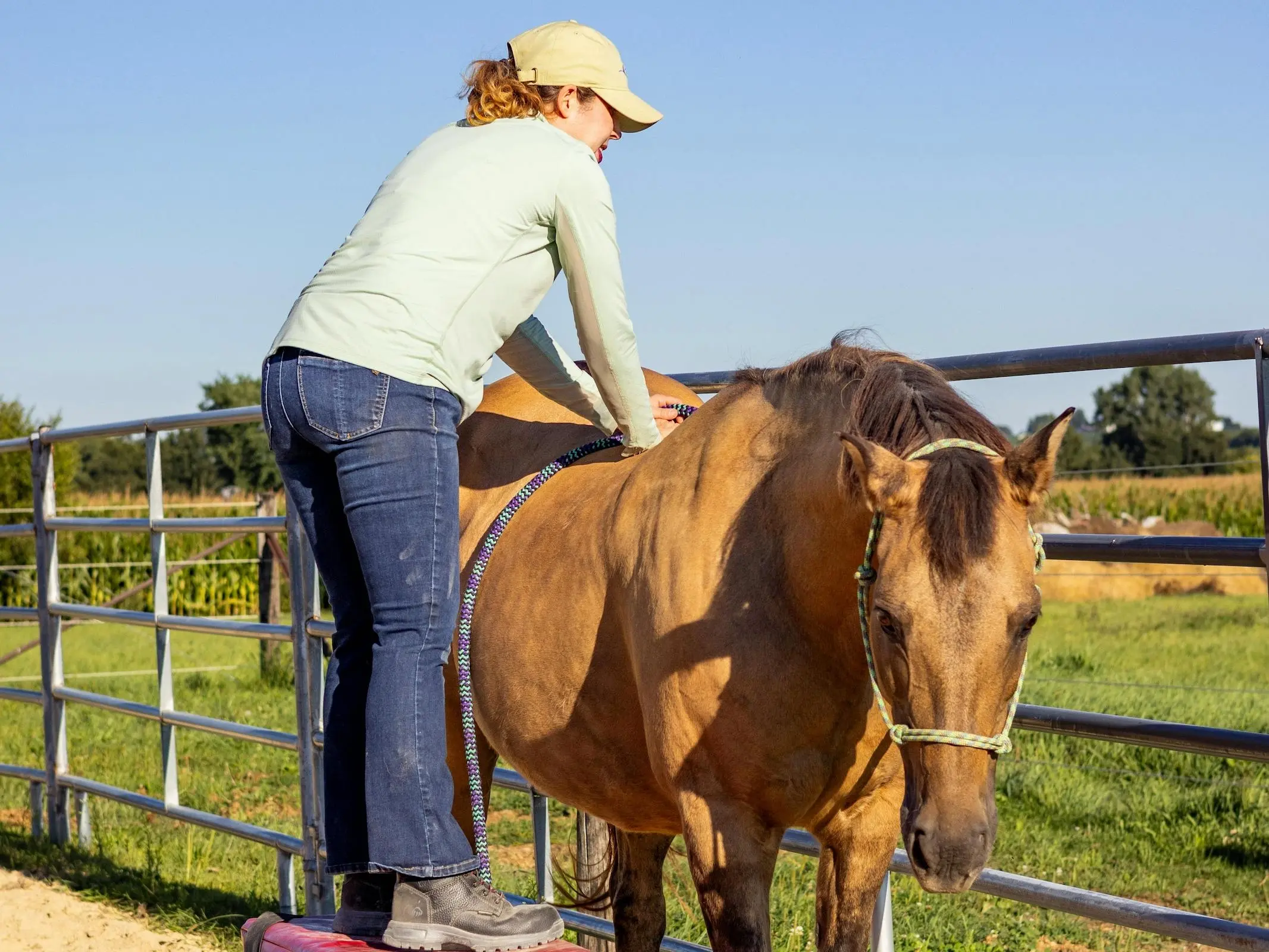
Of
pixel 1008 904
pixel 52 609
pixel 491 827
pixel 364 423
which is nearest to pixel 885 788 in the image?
pixel 364 423

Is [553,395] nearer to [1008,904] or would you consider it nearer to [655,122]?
[655,122]

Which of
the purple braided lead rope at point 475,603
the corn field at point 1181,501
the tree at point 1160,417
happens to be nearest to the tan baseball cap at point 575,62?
the purple braided lead rope at point 475,603

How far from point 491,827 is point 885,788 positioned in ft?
13.6

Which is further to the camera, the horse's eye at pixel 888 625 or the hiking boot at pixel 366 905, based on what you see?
the hiking boot at pixel 366 905

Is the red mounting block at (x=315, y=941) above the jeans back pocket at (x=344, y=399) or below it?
below

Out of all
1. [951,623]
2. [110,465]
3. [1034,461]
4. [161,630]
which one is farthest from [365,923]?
[110,465]

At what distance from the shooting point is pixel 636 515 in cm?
258

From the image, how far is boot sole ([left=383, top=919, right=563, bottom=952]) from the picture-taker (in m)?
2.41

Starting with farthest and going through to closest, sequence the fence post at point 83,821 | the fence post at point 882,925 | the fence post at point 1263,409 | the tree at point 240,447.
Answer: the tree at point 240,447 → the fence post at point 83,821 → the fence post at point 882,925 → the fence post at point 1263,409

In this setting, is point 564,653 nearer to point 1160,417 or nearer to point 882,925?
point 882,925

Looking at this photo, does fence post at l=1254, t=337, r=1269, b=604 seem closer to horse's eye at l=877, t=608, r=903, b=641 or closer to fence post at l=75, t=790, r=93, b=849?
horse's eye at l=877, t=608, r=903, b=641

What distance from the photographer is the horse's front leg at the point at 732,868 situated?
2.25 meters

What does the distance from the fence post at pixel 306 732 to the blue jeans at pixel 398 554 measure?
198 centimetres

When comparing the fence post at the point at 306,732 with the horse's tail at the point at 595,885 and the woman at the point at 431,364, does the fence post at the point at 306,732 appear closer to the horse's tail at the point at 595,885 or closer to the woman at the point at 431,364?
the horse's tail at the point at 595,885
